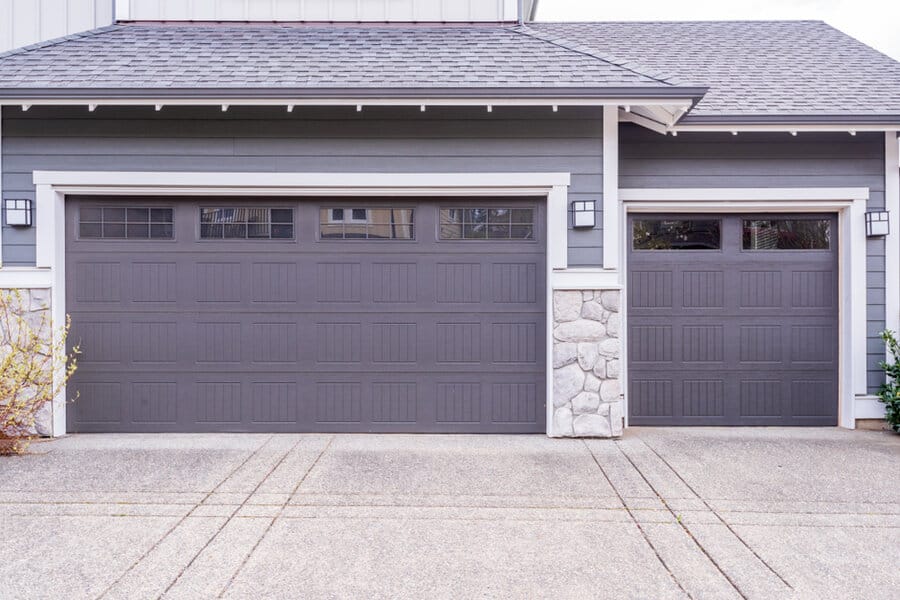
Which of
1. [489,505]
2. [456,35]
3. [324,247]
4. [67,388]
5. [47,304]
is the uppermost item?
[456,35]

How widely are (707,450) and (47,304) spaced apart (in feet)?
19.3

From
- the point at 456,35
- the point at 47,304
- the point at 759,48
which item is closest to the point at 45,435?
the point at 47,304

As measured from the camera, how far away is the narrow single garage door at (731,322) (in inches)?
217

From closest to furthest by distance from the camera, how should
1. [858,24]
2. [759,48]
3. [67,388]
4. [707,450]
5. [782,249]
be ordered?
1. [707,450]
2. [67,388]
3. [782,249]
4. [759,48]
5. [858,24]

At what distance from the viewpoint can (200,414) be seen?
5141mm

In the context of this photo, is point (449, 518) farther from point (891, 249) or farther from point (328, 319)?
point (891, 249)

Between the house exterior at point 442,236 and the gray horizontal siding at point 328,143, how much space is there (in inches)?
0.8

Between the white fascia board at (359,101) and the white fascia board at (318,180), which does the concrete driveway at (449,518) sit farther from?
the white fascia board at (359,101)

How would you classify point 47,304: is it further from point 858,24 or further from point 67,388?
point 858,24

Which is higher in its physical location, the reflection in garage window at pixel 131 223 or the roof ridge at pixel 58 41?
the roof ridge at pixel 58 41

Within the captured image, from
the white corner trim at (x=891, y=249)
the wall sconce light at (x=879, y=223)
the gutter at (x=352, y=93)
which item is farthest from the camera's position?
the white corner trim at (x=891, y=249)

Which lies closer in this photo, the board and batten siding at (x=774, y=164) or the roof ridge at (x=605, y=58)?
the roof ridge at (x=605, y=58)

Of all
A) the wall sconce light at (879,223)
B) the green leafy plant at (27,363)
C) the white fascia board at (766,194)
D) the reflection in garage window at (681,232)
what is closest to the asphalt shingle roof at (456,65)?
A: the white fascia board at (766,194)

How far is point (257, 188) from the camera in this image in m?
5.02
